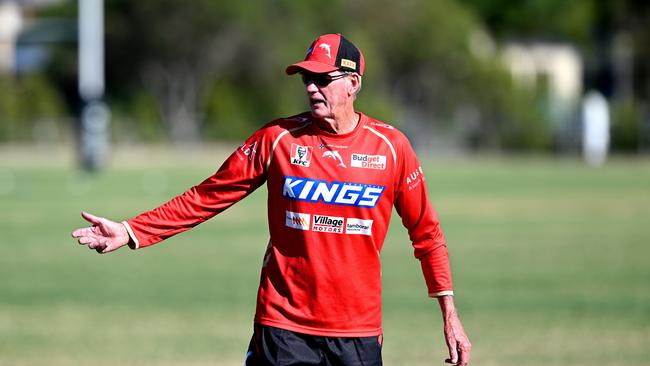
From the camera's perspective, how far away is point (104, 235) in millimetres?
6375

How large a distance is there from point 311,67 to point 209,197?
84 centimetres

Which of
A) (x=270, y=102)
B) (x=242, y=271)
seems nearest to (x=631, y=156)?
(x=270, y=102)

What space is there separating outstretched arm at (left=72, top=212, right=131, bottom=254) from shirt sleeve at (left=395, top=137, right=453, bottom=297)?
1322 mm

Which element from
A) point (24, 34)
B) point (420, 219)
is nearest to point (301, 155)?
point (420, 219)

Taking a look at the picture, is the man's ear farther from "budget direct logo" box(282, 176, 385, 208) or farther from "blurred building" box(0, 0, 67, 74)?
"blurred building" box(0, 0, 67, 74)

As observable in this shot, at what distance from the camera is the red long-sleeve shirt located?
6.29 metres

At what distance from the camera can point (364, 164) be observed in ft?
20.7

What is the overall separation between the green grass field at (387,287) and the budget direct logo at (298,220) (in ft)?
16.0

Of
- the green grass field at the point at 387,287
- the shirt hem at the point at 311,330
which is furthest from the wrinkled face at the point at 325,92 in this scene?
the green grass field at the point at 387,287

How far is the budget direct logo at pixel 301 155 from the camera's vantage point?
20.7 feet

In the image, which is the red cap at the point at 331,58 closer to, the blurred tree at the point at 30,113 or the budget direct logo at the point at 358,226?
the budget direct logo at the point at 358,226

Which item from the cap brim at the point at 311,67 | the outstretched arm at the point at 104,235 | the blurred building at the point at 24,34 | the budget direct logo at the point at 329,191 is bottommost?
the outstretched arm at the point at 104,235

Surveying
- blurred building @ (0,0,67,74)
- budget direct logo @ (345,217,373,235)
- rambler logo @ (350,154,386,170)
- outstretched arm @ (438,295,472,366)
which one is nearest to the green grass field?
outstretched arm @ (438,295,472,366)

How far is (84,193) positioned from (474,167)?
24.9 m
